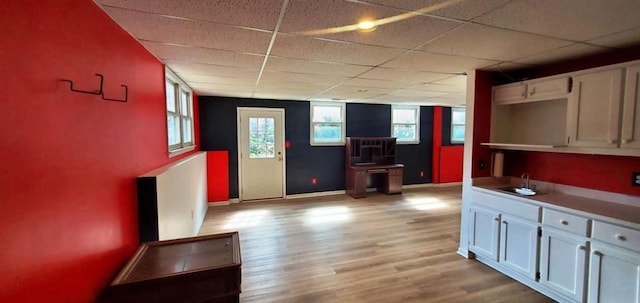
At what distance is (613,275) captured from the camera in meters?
1.95

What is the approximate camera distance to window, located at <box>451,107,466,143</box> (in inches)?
284

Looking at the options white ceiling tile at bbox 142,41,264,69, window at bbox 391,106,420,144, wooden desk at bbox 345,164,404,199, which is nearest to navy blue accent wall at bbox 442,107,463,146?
window at bbox 391,106,420,144

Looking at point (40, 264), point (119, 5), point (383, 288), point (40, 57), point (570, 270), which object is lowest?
point (383, 288)

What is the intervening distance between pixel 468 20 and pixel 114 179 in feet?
7.81

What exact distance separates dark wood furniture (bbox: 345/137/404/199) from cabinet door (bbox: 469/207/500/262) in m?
3.00

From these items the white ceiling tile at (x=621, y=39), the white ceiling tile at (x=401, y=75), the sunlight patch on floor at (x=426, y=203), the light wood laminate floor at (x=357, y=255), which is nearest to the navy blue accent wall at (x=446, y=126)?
the sunlight patch on floor at (x=426, y=203)

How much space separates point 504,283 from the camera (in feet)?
8.55

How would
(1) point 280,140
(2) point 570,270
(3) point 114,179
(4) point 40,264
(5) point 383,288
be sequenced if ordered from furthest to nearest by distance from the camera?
(1) point 280,140, (5) point 383,288, (2) point 570,270, (3) point 114,179, (4) point 40,264

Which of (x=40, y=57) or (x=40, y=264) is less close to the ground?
(x=40, y=57)

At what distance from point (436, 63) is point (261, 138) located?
3958 millimetres

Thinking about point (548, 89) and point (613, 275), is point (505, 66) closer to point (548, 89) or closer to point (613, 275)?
point (548, 89)

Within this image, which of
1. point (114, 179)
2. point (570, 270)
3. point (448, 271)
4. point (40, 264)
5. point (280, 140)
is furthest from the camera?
point (280, 140)

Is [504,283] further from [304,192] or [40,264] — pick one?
[304,192]

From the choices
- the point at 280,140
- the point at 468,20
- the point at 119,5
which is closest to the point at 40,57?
the point at 119,5
